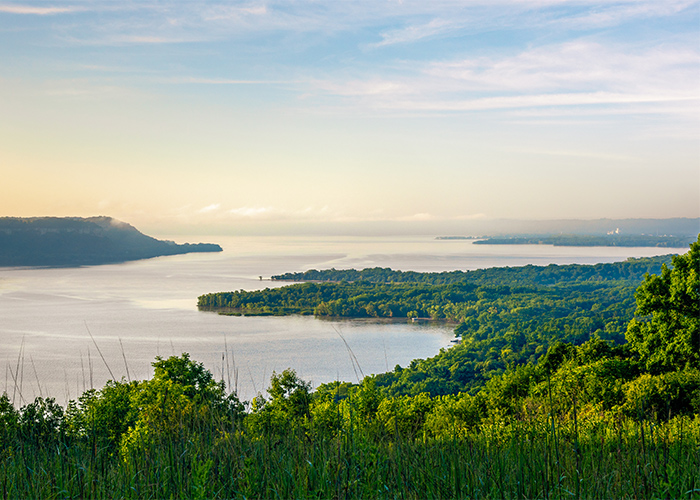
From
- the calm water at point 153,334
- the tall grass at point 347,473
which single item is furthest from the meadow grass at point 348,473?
the calm water at point 153,334

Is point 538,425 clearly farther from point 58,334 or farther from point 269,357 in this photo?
point 58,334

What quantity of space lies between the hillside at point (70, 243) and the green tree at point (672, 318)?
102005 mm

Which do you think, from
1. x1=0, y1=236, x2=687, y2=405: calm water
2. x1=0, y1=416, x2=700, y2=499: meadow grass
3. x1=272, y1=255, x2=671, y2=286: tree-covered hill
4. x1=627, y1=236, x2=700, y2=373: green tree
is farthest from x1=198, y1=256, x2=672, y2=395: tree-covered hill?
x1=0, y1=416, x2=700, y2=499: meadow grass

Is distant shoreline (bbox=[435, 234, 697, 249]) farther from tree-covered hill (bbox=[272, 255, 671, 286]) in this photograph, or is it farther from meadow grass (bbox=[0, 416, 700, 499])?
meadow grass (bbox=[0, 416, 700, 499])

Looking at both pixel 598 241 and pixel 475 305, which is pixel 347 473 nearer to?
pixel 475 305

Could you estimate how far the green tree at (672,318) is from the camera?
13.7 meters

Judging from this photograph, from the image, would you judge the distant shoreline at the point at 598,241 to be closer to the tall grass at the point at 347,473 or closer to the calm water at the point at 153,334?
the calm water at the point at 153,334

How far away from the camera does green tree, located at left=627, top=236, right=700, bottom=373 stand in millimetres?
13742

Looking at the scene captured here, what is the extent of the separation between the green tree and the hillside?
102 m

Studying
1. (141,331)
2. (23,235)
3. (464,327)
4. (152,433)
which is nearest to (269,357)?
(141,331)

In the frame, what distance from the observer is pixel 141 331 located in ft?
165

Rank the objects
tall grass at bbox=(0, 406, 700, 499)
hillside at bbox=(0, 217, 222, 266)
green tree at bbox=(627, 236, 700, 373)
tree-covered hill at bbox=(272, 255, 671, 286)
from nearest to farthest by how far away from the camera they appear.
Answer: tall grass at bbox=(0, 406, 700, 499), green tree at bbox=(627, 236, 700, 373), tree-covered hill at bbox=(272, 255, 671, 286), hillside at bbox=(0, 217, 222, 266)

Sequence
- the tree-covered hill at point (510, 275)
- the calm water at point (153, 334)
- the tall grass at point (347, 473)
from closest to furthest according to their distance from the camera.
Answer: the tall grass at point (347, 473) < the calm water at point (153, 334) < the tree-covered hill at point (510, 275)

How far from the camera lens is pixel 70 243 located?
116 m
